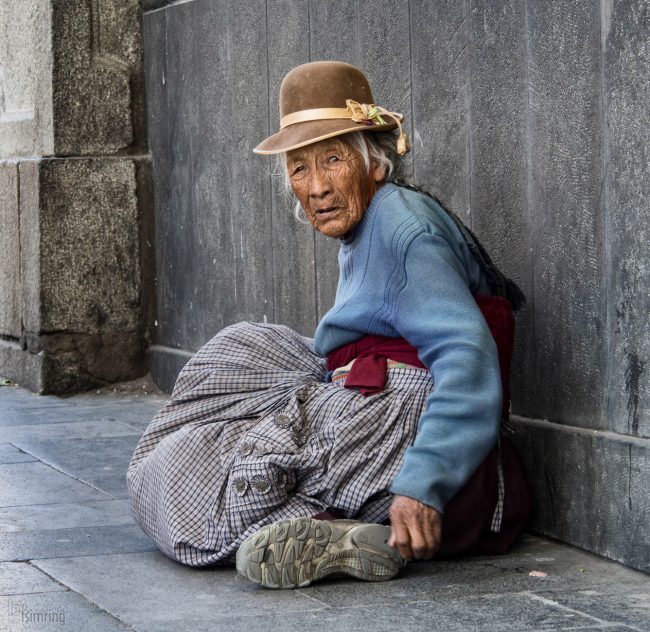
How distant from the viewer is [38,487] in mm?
4617

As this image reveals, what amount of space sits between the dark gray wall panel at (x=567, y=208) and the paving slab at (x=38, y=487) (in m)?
1.63

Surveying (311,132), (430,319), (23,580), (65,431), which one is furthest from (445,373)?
(65,431)

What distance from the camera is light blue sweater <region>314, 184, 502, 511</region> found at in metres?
3.07

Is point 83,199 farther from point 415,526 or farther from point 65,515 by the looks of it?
point 415,526

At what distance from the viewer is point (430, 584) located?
323 centimetres

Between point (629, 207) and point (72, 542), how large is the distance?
182 centimetres

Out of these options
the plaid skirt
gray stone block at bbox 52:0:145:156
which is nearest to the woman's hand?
the plaid skirt

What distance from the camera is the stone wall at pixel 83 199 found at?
694cm

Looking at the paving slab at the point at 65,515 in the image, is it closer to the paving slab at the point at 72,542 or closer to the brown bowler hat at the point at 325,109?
the paving slab at the point at 72,542

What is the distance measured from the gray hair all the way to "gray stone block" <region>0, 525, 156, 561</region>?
3.72ft

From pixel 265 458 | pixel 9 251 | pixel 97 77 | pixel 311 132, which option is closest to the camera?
pixel 265 458

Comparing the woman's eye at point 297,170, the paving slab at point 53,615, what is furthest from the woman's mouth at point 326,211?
the paving slab at point 53,615

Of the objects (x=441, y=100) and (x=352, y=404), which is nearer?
(x=352, y=404)

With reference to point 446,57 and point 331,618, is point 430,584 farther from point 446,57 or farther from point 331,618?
point 446,57
